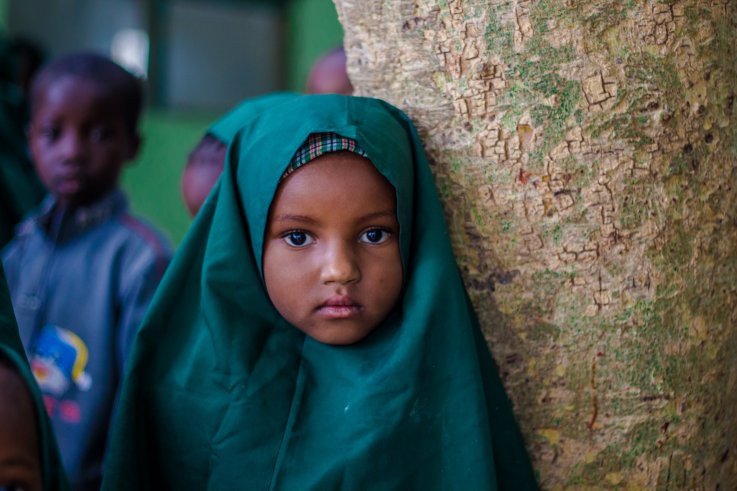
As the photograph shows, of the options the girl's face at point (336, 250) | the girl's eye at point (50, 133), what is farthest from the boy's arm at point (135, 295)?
the girl's face at point (336, 250)

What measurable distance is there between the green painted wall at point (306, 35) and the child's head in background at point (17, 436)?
4.81m

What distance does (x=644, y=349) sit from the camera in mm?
1687

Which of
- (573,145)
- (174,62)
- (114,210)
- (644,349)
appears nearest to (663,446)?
(644,349)

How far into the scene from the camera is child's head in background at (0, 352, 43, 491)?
1277mm

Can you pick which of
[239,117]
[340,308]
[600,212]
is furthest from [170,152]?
[600,212]

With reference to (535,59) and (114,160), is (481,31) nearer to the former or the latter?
(535,59)

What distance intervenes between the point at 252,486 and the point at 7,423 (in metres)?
0.56

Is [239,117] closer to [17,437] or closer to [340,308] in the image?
[340,308]

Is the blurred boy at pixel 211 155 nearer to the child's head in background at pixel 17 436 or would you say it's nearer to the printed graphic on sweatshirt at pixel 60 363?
the printed graphic on sweatshirt at pixel 60 363

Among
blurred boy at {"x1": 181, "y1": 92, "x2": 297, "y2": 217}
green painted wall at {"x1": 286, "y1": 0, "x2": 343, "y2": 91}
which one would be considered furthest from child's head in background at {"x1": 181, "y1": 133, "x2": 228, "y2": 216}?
green painted wall at {"x1": 286, "y1": 0, "x2": 343, "y2": 91}

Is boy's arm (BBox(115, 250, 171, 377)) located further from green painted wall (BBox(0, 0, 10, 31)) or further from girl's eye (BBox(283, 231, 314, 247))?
green painted wall (BBox(0, 0, 10, 31))

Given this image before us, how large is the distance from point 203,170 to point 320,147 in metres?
0.93

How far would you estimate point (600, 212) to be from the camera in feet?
5.51

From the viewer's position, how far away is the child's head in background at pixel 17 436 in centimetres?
128
